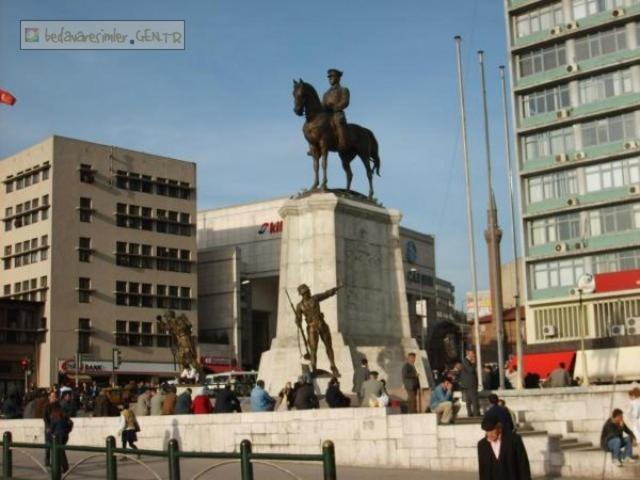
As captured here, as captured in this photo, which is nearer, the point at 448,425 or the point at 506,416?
the point at 506,416

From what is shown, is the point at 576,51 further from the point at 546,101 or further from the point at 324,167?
the point at 324,167

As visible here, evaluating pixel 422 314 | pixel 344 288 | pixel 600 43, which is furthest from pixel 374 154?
pixel 422 314

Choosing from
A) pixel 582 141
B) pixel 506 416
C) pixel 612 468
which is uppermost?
pixel 582 141

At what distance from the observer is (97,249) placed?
8338cm

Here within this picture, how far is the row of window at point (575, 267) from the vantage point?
59375mm

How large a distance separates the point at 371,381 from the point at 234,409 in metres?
4.22

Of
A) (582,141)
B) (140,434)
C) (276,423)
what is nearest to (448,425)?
(276,423)

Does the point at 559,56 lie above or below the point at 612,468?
above

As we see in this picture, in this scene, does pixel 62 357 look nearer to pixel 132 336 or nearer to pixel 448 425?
pixel 132 336

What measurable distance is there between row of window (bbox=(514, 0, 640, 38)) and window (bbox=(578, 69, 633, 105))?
13.8ft

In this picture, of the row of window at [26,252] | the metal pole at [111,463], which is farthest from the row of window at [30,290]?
the metal pole at [111,463]

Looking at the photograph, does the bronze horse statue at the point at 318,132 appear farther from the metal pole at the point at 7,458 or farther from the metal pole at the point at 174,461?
the metal pole at the point at 174,461

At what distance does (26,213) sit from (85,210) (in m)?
5.46

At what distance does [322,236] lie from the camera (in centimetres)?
3030
